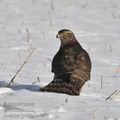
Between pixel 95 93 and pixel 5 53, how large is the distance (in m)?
2.80

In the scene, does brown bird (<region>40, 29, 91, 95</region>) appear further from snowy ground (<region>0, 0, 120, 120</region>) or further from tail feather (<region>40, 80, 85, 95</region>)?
snowy ground (<region>0, 0, 120, 120</region>)

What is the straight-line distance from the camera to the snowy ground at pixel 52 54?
5328 millimetres

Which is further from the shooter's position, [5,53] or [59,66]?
[5,53]

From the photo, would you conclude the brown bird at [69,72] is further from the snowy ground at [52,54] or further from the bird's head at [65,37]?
the bird's head at [65,37]

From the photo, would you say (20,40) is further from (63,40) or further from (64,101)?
(64,101)

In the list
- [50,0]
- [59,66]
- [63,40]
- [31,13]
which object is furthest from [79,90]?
[50,0]

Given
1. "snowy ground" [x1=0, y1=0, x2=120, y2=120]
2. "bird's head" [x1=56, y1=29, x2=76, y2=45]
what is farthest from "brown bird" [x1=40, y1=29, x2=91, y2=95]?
"bird's head" [x1=56, y1=29, x2=76, y2=45]

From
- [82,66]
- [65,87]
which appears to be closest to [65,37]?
A: [82,66]

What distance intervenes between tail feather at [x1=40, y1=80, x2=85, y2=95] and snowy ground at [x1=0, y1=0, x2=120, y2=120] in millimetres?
127

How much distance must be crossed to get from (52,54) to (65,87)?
9.97 ft

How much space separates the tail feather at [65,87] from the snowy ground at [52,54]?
5.0 inches

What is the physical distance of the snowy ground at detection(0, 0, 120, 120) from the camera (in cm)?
533

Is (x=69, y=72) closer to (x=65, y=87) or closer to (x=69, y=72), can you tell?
(x=69, y=72)

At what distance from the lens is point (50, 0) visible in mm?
14523
